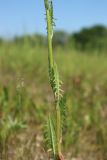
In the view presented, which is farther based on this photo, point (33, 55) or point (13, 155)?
point (33, 55)

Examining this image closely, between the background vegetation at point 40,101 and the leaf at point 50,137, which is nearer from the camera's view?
the leaf at point 50,137

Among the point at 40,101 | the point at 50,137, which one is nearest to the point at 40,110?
the point at 40,101

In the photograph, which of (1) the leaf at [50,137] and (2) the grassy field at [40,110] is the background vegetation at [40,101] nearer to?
(2) the grassy field at [40,110]

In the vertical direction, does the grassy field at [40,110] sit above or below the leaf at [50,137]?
below

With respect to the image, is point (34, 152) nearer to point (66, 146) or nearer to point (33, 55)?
point (66, 146)

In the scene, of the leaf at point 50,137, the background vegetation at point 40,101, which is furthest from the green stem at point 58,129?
the background vegetation at point 40,101

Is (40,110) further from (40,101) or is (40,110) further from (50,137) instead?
(50,137)

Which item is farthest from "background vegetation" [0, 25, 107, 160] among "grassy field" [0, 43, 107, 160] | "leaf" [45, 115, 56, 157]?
"leaf" [45, 115, 56, 157]

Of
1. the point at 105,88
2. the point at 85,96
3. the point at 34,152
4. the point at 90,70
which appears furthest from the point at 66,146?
the point at 90,70
